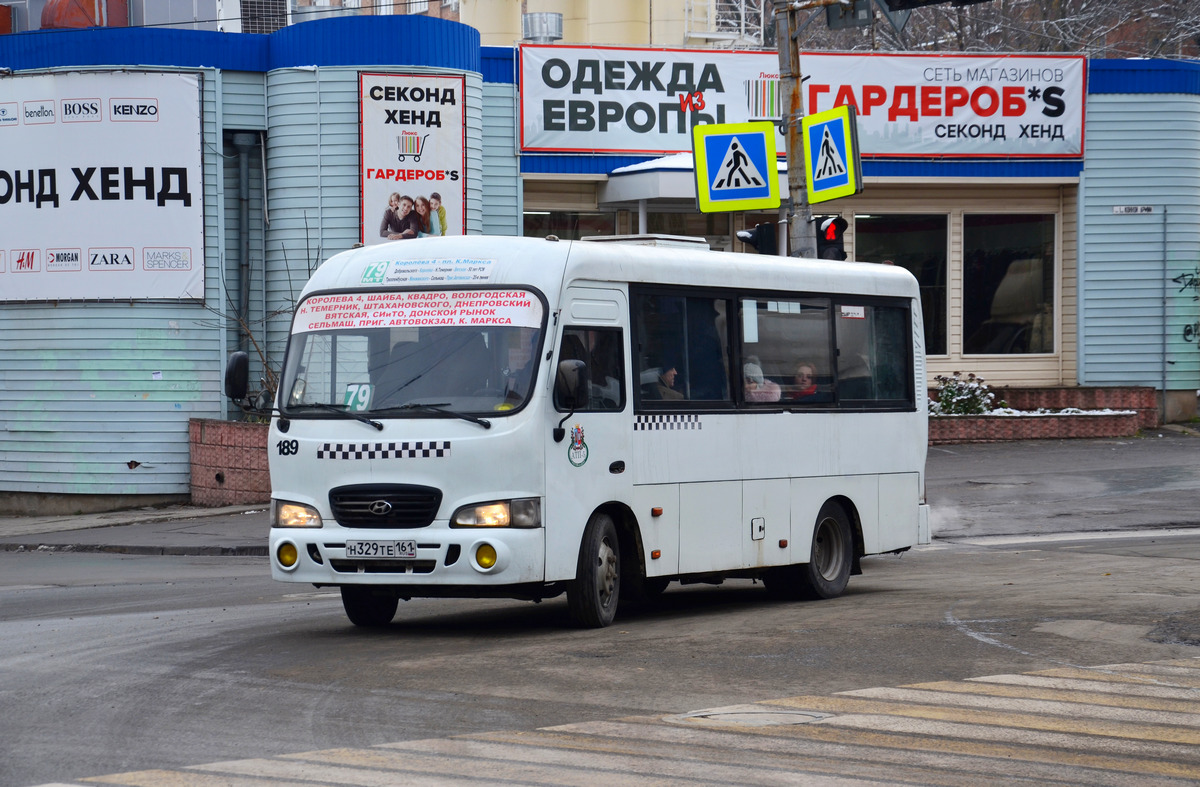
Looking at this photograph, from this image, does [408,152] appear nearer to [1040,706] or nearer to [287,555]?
[287,555]

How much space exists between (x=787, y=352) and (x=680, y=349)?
4.64 feet

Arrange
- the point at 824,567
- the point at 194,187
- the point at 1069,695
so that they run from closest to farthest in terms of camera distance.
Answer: the point at 1069,695
the point at 824,567
the point at 194,187

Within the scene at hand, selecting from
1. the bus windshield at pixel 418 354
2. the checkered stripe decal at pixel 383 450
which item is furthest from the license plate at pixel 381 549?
the bus windshield at pixel 418 354

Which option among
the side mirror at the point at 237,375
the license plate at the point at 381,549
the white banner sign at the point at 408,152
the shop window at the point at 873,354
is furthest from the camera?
the white banner sign at the point at 408,152

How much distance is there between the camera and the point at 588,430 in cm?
1070

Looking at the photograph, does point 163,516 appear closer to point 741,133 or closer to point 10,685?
point 741,133

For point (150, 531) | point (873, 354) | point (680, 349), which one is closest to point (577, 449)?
point (680, 349)

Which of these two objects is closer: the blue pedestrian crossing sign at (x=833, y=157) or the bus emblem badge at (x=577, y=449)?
the bus emblem badge at (x=577, y=449)

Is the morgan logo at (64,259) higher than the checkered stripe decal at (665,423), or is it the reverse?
the morgan logo at (64,259)

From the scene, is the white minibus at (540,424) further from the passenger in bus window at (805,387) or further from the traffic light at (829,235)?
the traffic light at (829,235)

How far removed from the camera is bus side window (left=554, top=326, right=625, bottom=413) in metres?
10.7

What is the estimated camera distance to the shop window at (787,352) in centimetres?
1243

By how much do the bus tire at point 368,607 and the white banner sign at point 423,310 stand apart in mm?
1826

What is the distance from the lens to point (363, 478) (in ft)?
33.7
